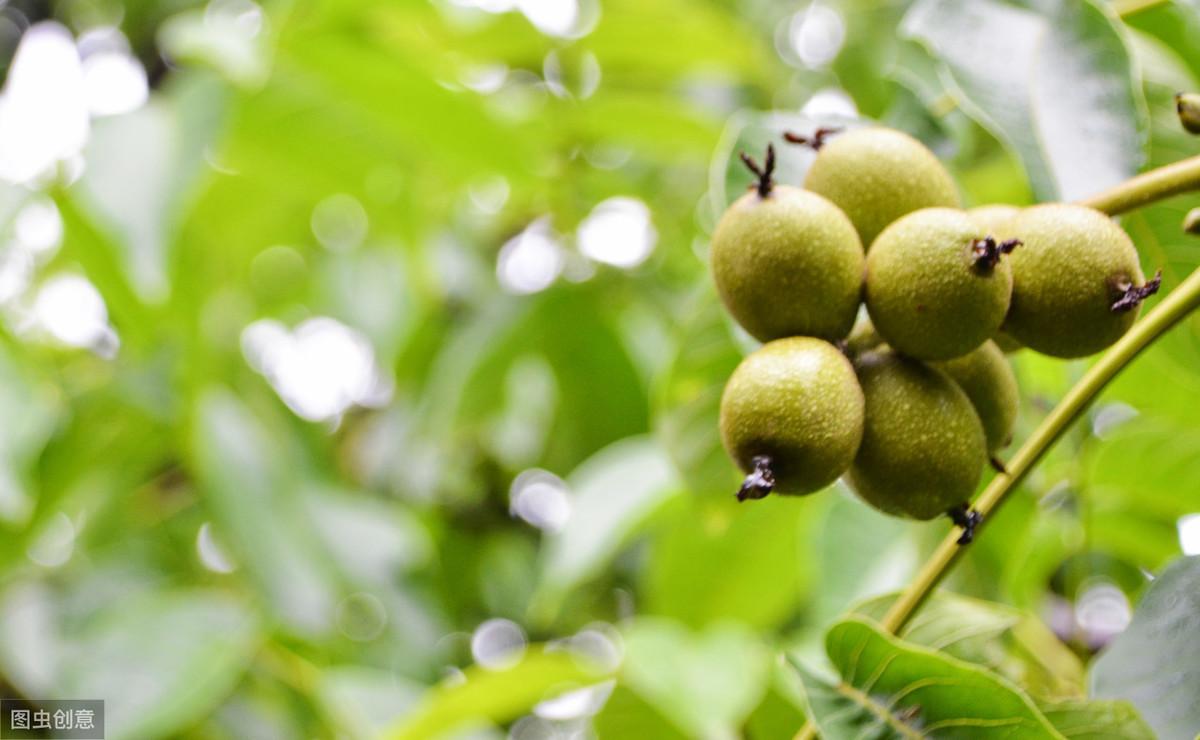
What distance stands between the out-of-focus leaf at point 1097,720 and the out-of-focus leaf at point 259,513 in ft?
3.77

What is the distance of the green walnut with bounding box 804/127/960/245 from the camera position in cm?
73

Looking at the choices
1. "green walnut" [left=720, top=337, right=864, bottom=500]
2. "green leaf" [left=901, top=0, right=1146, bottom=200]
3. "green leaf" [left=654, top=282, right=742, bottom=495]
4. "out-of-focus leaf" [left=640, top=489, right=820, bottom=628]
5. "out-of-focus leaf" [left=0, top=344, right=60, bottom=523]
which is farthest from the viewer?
"out-of-focus leaf" [left=640, top=489, right=820, bottom=628]

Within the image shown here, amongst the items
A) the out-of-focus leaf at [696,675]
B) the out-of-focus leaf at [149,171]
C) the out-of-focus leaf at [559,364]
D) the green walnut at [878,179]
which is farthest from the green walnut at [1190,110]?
Result: the out-of-focus leaf at [559,364]

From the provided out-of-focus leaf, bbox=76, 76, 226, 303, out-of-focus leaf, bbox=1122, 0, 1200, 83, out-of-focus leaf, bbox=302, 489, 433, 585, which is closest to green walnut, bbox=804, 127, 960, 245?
out-of-focus leaf, bbox=1122, 0, 1200, 83

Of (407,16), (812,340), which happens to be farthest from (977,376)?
(407,16)

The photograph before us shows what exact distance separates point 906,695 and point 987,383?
19 cm

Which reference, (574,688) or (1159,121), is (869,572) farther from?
(1159,121)

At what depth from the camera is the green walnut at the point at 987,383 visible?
72cm

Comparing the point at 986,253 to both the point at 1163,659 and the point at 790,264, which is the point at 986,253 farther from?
the point at 1163,659

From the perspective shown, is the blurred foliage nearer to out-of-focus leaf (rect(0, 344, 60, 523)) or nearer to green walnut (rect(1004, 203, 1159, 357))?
out-of-focus leaf (rect(0, 344, 60, 523))

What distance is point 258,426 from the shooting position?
1.90 metres

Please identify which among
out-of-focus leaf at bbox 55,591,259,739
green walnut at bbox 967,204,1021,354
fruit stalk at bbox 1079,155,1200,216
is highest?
fruit stalk at bbox 1079,155,1200,216

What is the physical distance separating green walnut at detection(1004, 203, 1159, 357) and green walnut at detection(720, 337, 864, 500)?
113 millimetres

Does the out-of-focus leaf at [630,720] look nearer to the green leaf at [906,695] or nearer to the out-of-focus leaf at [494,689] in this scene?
the out-of-focus leaf at [494,689]
